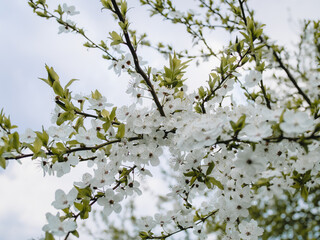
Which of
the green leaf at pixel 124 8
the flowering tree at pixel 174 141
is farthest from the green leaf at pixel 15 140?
the green leaf at pixel 124 8

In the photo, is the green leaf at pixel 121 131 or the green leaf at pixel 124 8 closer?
the green leaf at pixel 121 131

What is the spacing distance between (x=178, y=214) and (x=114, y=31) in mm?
1255

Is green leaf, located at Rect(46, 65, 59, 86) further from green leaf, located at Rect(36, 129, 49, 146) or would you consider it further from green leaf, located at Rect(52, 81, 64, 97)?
green leaf, located at Rect(36, 129, 49, 146)

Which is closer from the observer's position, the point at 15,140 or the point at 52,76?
the point at 15,140

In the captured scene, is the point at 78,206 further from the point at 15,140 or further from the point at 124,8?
the point at 124,8

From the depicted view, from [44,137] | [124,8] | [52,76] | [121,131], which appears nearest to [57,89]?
[52,76]

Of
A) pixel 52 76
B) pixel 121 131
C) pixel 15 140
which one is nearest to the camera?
pixel 15 140

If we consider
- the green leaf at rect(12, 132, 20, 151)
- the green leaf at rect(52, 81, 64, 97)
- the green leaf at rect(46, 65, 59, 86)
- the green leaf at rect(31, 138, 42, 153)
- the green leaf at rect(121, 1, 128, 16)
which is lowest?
the green leaf at rect(31, 138, 42, 153)

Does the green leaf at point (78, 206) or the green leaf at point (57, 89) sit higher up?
the green leaf at point (57, 89)

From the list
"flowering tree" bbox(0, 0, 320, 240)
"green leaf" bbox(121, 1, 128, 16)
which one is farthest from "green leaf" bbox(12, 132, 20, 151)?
"green leaf" bbox(121, 1, 128, 16)

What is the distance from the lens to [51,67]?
4.76 feet

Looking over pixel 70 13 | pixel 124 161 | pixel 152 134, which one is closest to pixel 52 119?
pixel 124 161

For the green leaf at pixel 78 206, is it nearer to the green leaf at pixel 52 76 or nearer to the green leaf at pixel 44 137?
the green leaf at pixel 44 137

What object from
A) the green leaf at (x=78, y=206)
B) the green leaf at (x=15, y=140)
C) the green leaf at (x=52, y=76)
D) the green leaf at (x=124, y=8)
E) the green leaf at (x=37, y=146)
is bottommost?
the green leaf at (x=78, y=206)
